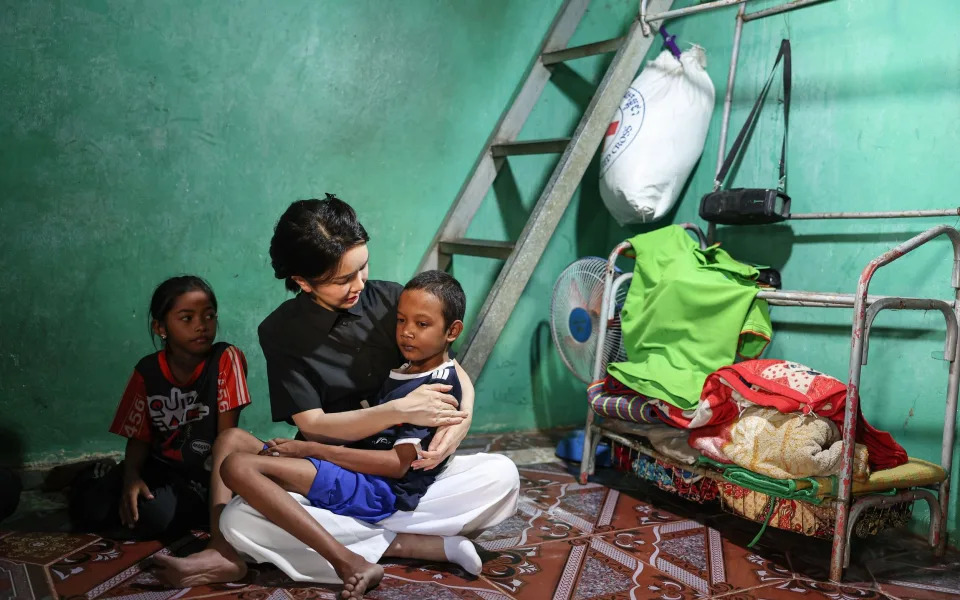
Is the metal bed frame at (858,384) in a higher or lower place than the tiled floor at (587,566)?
higher

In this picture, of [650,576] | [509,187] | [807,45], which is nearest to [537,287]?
[509,187]

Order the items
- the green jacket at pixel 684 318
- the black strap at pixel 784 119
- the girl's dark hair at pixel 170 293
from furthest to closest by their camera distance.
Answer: the black strap at pixel 784 119 → the green jacket at pixel 684 318 → the girl's dark hair at pixel 170 293

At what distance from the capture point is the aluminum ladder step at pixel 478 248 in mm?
3129

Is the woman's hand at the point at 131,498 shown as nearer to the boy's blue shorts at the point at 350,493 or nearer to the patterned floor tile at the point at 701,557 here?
the boy's blue shorts at the point at 350,493

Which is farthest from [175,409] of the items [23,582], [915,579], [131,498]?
[915,579]

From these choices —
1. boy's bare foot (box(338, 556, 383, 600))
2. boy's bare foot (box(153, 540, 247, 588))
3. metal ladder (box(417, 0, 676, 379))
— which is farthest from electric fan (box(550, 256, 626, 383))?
boy's bare foot (box(153, 540, 247, 588))

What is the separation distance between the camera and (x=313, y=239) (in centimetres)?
205

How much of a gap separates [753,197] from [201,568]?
2.29 meters

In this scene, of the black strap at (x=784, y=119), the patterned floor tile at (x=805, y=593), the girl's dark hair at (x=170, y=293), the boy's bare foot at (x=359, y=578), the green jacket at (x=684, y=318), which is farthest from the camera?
the black strap at (x=784, y=119)

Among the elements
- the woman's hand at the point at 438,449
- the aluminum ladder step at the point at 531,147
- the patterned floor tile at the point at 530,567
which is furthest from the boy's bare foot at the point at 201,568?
the aluminum ladder step at the point at 531,147

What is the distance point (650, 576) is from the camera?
7.38 ft

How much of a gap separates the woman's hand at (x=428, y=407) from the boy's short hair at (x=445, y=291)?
0.19 meters

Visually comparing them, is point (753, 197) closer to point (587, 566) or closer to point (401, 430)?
point (587, 566)

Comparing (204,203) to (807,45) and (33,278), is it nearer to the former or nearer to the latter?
(33,278)
